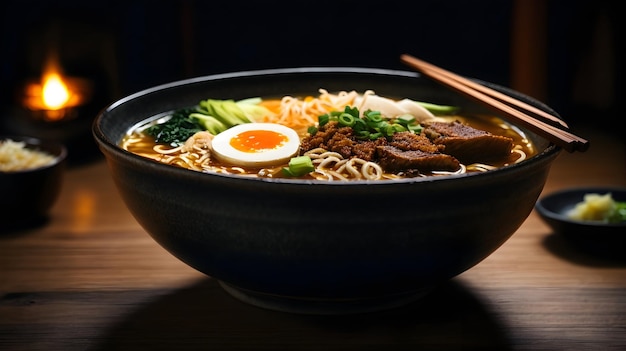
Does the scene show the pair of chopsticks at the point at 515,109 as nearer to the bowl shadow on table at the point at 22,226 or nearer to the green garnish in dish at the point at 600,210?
the green garnish in dish at the point at 600,210

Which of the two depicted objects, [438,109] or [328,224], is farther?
[438,109]

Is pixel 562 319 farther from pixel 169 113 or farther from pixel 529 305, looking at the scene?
pixel 169 113

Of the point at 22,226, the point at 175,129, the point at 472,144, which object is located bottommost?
the point at 22,226

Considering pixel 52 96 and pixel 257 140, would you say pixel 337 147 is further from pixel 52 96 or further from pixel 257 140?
pixel 52 96

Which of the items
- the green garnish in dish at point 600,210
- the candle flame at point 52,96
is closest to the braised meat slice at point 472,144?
the green garnish in dish at point 600,210

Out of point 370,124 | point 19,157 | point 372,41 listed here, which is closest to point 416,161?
point 370,124

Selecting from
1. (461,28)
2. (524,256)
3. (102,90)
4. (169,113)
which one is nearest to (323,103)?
(169,113)
